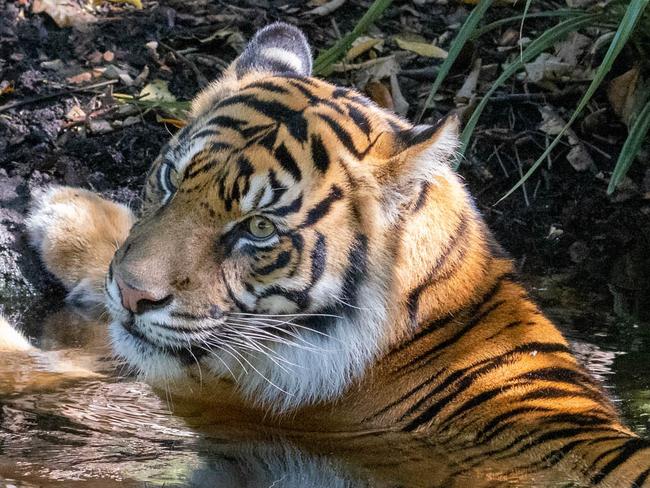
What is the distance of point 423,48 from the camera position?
6168 mm

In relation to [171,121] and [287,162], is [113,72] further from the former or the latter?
[287,162]

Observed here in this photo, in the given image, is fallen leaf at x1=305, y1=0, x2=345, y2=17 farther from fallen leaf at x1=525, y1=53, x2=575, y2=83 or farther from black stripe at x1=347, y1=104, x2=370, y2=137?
black stripe at x1=347, y1=104, x2=370, y2=137

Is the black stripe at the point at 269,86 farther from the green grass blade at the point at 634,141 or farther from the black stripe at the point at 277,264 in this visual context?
the green grass blade at the point at 634,141

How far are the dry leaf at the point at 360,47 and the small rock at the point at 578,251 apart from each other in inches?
67.8

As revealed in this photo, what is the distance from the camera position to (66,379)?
3799 mm

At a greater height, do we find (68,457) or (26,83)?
(26,83)

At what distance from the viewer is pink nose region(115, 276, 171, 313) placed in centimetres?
305

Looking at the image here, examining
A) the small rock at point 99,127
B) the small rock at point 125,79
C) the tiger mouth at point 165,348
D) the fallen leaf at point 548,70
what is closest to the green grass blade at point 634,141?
the fallen leaf at point 548,70

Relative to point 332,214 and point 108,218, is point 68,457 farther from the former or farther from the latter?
point 108,218

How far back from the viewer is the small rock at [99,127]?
5.39m

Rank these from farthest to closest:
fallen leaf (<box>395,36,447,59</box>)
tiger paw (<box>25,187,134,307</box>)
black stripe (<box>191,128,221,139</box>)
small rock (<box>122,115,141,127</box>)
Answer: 1. fallen leaf (<box>395,36,447,59</box>)
2. small rock (<box>122,115,141,127</box>)
3. tiger paw (<box>25,187,134,307</box>)
4. black stripe (<box>191,128,221,139</box>)

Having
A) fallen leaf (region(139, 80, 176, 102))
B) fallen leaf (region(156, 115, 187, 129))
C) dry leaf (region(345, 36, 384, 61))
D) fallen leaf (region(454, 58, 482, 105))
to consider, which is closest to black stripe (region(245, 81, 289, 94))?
fallen leaf (region(156, 115, 187, 129))

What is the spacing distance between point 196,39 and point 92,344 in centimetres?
247

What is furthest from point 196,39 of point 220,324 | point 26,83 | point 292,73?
point 220,324
